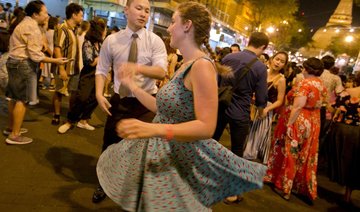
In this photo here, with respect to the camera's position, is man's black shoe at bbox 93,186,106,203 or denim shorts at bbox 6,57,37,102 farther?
denim shorts at bbox 6,57,37,102

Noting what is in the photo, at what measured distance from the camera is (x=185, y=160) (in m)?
2.00

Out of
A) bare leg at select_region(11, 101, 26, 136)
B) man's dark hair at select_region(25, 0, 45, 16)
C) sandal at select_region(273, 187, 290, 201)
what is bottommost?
sandal at select_region(273, 187, 290, 201)

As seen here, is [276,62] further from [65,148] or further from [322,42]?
[322,42]

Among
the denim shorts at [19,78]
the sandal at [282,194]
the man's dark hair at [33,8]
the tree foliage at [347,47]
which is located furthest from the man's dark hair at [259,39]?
the tree foliage at [347,47]

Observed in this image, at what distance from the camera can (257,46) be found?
12.7ft

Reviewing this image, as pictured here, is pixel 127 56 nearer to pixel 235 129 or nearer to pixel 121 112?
pixel 121 112

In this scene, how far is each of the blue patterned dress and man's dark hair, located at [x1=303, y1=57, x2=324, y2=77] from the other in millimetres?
2684

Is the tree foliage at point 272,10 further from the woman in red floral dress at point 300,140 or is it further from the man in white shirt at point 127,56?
the man in white shirt at point 127,56

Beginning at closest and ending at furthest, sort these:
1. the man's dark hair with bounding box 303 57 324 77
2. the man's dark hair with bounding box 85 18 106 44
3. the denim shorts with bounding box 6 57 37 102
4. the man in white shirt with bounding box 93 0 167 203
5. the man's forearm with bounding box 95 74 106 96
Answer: the man's forearm with bounding box 95 74 106 96 < the man in white shirt with bounding box 93 0 167 203 < the man's dark hair with bounding box 303 57 324 77 < the denim shorts with bounding box 6 57 37 102 < the man's dark hair with bounding box 85 18 106 44

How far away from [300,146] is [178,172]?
3102mm

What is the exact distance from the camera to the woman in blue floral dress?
1909mm

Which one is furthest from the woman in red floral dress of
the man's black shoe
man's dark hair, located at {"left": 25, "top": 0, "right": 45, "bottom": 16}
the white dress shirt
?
man's dark hair, located at {"left": 25, "top": 0, "right": 45, "bottom": 16}

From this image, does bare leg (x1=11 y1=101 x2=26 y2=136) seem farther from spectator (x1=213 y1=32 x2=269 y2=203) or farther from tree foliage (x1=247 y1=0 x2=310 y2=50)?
tree foliage (x1=247 y1=0 x2=310 y2=50)

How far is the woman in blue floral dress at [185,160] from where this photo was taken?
75.2 inches
